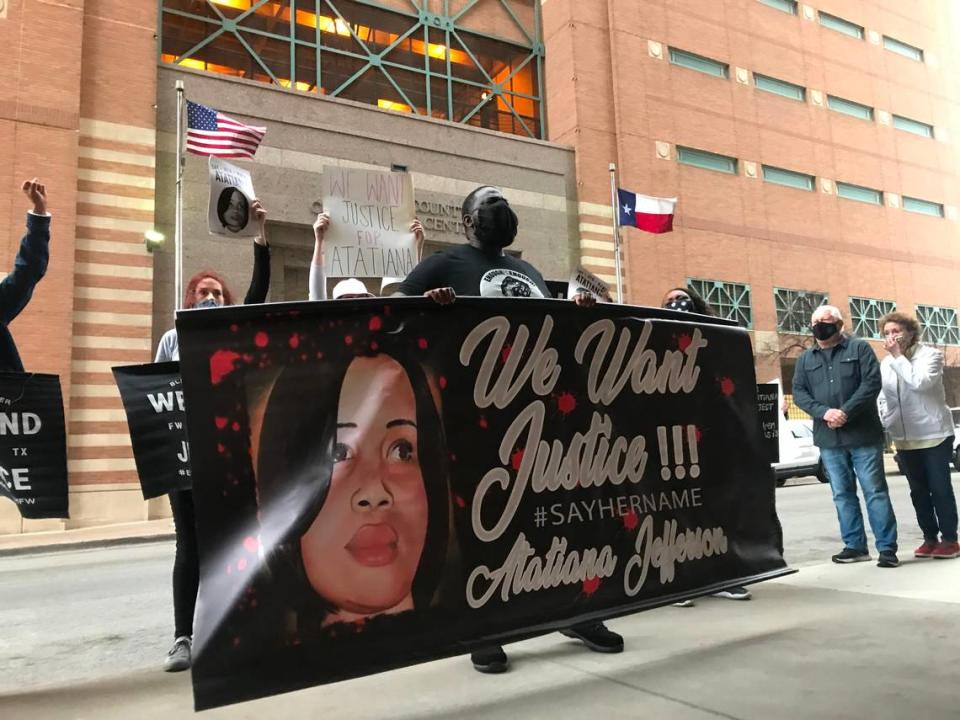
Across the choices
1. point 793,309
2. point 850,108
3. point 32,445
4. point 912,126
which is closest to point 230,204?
point 32,445

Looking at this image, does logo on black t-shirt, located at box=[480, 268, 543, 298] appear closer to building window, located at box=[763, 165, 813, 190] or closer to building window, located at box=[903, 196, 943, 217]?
building window, located at box=[763, 165, 813, 190]

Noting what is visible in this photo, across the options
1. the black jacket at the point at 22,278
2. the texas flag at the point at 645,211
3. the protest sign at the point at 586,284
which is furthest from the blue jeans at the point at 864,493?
the texas flag at the point at 645,211

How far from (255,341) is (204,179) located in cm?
1641

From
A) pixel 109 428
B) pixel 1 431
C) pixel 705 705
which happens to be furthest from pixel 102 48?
pixel 705 705

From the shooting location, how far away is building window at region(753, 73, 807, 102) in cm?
2809

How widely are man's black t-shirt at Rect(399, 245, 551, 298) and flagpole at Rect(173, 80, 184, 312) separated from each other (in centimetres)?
1309

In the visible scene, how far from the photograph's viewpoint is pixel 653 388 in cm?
314

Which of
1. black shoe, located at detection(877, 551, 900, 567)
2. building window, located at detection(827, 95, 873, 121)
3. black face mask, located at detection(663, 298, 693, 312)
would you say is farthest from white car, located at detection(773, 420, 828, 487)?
building window, located at detection(827, 95, 873, 121)

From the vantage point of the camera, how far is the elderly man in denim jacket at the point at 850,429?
538 cm

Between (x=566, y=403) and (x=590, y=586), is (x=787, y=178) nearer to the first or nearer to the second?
(x=566, y=403)

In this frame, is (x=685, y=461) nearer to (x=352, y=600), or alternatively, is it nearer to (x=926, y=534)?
(x=352, y=600)

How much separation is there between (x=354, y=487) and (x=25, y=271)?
212 cm

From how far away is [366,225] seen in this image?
5.04 metres

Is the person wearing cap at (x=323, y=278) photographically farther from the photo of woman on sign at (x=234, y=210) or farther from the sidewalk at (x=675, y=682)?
the sidewalk at (x=675, y=682)
